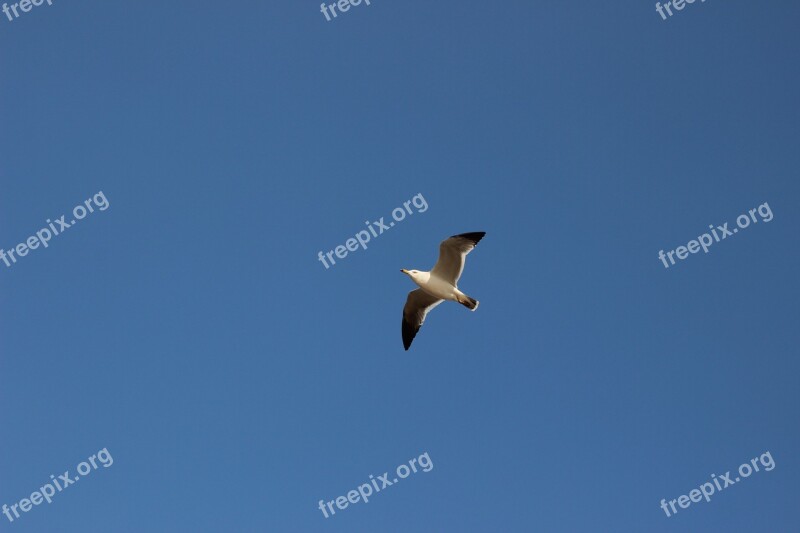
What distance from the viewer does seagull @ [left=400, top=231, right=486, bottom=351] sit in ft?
94.3

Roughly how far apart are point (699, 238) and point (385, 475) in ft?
35.4

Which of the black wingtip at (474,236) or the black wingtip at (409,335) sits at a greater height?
the black wingtip at (474,236)

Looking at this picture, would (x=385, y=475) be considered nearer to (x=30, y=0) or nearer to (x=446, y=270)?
(x=446, y=270)

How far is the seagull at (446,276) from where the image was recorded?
94.3ft

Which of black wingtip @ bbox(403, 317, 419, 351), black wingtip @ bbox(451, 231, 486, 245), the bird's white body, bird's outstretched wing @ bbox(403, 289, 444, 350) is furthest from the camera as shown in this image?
black wingtip @ bbox(403, 317, 419, 351)

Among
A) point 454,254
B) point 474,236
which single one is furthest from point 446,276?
point 474,236

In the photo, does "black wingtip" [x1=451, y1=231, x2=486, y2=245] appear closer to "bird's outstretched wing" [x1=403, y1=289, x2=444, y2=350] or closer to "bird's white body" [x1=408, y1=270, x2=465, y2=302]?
"bird's white body" [x1=408, y1=270, x2=465, y2=302]

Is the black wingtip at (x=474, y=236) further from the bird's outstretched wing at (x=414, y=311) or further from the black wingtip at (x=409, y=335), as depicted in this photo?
the black wingtip at (x=409, y=335)

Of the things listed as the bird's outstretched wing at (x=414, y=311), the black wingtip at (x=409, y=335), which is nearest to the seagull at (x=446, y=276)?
the bird's outstretched wing at (x=414, y=311)

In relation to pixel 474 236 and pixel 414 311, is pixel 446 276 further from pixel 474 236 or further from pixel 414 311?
pixel 414 311

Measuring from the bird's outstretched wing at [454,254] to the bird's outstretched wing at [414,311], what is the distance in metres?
1.57

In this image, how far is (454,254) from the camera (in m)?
28.9

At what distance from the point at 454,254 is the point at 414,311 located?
9.27 ft

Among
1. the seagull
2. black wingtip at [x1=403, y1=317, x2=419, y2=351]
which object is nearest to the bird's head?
the seagull
